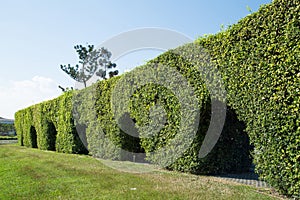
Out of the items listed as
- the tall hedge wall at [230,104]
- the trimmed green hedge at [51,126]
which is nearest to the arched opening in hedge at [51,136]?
the trimmed green hedge at [51,126]

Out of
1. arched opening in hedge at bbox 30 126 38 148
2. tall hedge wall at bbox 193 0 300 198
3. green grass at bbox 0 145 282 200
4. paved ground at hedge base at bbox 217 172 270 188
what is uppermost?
tall hedge wall at bbox 193 0 300 198

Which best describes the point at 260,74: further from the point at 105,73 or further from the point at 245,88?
the point at 105,73

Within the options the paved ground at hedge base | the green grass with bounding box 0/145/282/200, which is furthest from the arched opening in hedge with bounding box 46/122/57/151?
the paved ground at hedge base

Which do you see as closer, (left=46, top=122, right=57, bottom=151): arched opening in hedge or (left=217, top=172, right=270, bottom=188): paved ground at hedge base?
(left=217, top=172, right=270, bottom=188): paved ground at hedge base

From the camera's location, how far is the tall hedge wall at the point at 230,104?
4.88m

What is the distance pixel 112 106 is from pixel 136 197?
6.35m

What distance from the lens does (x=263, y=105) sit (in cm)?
528

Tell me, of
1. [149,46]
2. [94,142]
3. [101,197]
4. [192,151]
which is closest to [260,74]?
[192,151]

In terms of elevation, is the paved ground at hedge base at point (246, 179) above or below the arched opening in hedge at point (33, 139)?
below

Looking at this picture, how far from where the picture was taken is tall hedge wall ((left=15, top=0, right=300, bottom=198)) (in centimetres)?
488

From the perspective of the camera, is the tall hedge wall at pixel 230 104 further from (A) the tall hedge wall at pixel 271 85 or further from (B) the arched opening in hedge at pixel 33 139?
(B) the arched opening in hedge at pixel 33 139

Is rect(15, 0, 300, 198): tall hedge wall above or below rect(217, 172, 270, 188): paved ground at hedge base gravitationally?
above

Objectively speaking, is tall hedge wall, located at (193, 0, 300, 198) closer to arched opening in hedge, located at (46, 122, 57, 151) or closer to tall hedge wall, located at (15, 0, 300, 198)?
tall hedge wall, located at (15, 0, 300, 198)

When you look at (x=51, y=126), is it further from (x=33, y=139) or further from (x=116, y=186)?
(x=116, y=186)
